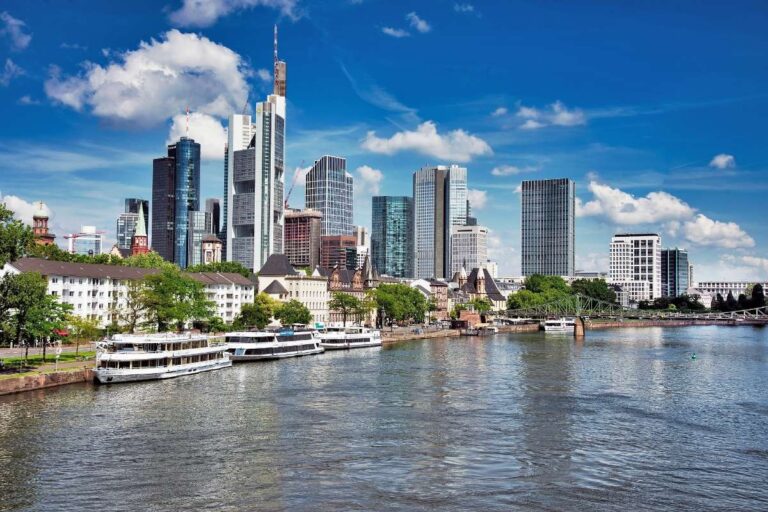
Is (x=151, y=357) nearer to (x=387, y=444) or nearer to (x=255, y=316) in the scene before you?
(x=387, y=444)

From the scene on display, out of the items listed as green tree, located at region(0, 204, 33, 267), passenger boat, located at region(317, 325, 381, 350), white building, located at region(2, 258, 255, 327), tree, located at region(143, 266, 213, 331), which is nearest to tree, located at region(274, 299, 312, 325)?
passenger boat, located at region(317, 325, 381, 350)

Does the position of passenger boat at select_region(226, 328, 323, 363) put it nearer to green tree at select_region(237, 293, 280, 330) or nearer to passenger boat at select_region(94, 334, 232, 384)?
passenger boat at select_region(94, 334, 232, 384)

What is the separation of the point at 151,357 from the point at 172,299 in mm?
37443

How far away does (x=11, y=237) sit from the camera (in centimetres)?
8344

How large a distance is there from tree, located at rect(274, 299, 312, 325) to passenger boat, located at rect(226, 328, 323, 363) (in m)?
34.2

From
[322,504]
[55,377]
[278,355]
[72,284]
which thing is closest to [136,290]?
[72,284]

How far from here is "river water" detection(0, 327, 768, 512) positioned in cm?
4534

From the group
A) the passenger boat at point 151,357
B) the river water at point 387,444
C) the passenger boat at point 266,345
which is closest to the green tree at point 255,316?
the passenger boat at point 266,345

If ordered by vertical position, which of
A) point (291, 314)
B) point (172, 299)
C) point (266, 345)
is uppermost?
point (172, 299)

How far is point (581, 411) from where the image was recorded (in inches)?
2908

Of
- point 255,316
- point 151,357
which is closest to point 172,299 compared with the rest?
point 255,316

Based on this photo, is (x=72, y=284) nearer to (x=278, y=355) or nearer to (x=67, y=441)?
(x=278, y=355)

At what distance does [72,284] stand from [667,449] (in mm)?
111121

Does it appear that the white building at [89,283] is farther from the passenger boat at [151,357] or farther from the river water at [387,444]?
the river water at [387,444]
